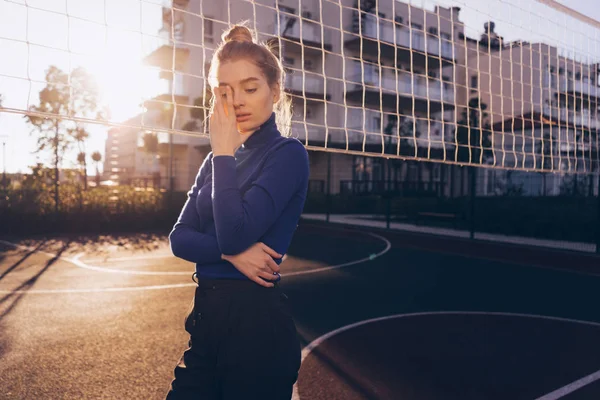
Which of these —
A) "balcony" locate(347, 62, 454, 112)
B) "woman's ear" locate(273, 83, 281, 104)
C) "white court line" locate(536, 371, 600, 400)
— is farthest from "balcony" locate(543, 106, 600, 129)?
"woman's ear" locate(273, 83, 281, 104)

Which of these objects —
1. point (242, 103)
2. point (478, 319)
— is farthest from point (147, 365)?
point (478, 319)

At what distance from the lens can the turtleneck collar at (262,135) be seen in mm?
1701

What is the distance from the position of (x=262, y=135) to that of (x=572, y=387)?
11.1 ft

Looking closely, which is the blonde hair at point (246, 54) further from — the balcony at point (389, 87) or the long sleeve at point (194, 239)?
the balcony at point (389, 87)

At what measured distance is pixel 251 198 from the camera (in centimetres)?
151

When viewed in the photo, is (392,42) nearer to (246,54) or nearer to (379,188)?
(379,188)

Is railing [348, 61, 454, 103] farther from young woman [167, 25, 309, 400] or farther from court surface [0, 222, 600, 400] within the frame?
young woman [167, 25, 309, 400]

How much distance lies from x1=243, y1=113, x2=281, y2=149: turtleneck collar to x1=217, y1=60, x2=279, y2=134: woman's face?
0.11 ft

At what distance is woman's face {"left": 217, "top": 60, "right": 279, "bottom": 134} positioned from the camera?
164 cm

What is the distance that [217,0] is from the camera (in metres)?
24.0

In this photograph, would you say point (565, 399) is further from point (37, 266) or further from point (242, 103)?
point (37, 266)

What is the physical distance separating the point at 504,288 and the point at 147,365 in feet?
17.6

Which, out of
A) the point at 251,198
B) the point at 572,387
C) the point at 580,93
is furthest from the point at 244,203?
the point at 580,93

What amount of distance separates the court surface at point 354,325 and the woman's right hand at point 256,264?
7.64ft
